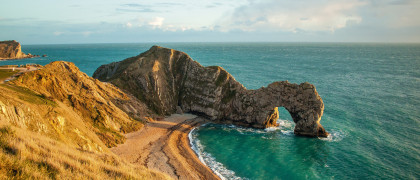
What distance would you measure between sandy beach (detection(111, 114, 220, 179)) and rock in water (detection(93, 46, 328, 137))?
780 centimetres

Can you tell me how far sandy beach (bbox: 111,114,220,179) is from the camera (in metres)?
35.4

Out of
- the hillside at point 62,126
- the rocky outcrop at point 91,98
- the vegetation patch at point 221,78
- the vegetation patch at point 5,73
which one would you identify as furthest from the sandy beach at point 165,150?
the vegetation patch at point 5,73

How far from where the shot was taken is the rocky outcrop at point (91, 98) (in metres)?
39.4

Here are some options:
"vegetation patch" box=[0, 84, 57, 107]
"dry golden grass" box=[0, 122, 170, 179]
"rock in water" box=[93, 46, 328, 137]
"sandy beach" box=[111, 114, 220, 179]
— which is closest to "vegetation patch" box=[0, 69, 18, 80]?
"vegetation patch" box=[0, 84, 57, 107]

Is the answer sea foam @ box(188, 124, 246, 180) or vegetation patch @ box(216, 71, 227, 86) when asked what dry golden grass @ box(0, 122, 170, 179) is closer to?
sea foam @ box(188, 124, 246, 180)

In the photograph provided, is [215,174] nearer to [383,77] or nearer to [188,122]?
[188,122]

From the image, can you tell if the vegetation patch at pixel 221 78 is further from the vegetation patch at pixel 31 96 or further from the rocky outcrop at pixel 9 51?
the rocky outcrop at pixel 9 51

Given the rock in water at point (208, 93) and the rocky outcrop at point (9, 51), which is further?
the rocky outcrop at point (9, 51)

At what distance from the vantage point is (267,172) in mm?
35594

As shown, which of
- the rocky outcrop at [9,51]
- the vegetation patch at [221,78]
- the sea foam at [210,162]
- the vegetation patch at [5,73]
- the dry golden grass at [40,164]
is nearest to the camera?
the dry golden grass at [40,164]

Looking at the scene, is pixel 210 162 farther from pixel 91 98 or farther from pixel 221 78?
pixel 91 98

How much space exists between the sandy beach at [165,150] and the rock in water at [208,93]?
7.80 m

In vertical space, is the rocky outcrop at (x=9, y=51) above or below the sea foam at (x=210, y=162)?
above

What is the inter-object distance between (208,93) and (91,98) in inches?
1038
